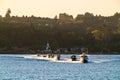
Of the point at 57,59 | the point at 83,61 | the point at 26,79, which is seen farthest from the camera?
the point at 57,59

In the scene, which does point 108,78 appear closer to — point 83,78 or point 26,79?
point 83,78

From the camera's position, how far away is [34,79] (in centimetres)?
8462

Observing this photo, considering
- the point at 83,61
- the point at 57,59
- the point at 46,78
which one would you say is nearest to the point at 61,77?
the point at 46,78

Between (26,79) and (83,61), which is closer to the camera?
(26,79)

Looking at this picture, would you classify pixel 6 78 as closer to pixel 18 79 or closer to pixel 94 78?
pixel 18 79

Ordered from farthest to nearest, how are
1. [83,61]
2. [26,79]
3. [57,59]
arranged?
[57,59] < [83,61] < [26,79]

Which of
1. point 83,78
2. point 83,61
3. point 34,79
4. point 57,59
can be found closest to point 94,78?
point 83,78

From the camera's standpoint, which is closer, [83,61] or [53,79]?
[53,79]

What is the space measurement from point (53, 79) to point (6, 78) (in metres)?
6.43

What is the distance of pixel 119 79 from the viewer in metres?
86.3

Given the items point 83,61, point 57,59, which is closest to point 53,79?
point 83,61

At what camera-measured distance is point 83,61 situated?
14188 centimetres

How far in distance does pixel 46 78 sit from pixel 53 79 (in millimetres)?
2237

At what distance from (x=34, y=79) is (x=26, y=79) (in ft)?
4.23
